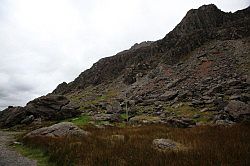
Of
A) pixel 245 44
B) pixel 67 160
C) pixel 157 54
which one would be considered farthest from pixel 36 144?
pixel 157 54

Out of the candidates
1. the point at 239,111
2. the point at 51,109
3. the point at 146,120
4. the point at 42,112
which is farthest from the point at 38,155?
the point at 51,109

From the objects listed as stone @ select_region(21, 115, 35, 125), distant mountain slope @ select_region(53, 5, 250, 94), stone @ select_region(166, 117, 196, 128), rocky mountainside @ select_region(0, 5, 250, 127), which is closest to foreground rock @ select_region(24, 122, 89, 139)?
stone @ select_region(166, 117, 196, 128)

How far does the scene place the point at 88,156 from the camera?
45.0ft

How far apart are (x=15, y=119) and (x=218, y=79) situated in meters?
35.1

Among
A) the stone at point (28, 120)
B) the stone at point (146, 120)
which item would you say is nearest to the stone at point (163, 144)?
the stone at point (146, 120)

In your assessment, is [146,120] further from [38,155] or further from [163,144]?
[38,155]

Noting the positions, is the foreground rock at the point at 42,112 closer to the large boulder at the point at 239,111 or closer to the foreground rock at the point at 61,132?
the foreground rock at the point at 61,132

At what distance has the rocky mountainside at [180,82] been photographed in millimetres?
36594

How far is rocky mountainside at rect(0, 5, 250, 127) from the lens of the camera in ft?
120

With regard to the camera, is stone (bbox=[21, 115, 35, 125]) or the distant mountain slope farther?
the distant mountain slope

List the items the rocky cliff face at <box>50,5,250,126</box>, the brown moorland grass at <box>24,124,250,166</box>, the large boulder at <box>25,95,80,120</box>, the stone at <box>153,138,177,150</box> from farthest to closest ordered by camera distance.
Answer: the large boulder at <box>25,95,80,120</box>, the rocky cliff face at <box>50,5,250,126</box>, the stone at <box>153,138,177,150</box>, the brown moorland grass at <box>24,124,250,166</box>

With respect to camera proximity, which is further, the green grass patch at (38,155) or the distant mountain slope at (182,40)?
the distant mountain slope at (182,40)

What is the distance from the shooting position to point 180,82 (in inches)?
2290

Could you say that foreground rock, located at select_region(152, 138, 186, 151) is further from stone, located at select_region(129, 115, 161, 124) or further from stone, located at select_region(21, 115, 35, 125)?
stone, located at select_region(21, 115, 35, 125)
